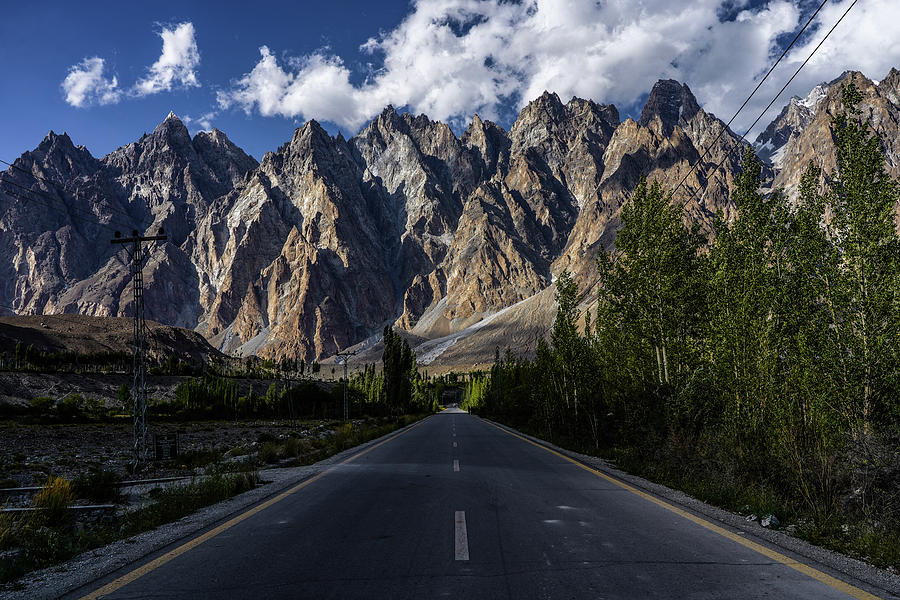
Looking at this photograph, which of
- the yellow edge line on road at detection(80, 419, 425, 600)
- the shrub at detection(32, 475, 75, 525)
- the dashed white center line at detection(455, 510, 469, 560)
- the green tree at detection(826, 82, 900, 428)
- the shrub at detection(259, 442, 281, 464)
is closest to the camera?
the yellow edge line on road at detection(80, 419, 425, 600)

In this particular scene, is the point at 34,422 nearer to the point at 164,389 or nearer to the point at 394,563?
the point at 164,389

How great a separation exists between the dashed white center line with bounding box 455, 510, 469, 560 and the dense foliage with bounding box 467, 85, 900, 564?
4.63 meters

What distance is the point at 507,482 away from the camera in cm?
1149

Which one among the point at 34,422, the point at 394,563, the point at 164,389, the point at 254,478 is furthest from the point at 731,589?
the point at 164,389

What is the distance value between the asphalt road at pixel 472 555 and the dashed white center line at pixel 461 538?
16mm

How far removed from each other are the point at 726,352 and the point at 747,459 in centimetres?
276

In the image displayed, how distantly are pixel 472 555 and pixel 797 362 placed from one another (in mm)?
8048

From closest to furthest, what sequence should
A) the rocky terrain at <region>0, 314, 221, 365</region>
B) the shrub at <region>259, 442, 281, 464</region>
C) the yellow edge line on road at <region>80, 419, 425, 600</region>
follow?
the yellow edge line on road at <region>80, 419, 425, 600</region> → the shrub at <region>259, 442, 281, 464</region> → the rocky terrain at <region>0, 314, 221, 365</region>

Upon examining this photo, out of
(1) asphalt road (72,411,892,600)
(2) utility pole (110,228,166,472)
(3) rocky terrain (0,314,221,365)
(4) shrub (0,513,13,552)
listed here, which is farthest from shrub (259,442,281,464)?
(3) rocky terrain (0,314,221,365)

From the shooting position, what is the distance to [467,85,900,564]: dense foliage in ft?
26.9

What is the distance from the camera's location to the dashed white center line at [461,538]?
18.8ft

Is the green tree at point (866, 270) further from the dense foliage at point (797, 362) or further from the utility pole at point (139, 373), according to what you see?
the utility pole at point (139, 373)

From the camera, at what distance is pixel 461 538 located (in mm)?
6457

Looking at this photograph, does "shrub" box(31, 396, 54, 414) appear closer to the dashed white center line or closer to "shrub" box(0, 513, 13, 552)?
"shrub" box(0, 513, 13, 552)
